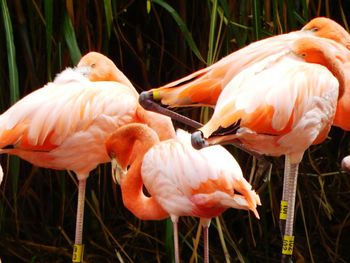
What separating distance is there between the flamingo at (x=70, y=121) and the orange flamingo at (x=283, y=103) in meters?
0.44

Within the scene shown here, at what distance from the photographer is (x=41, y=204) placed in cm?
332

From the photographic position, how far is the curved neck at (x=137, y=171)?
245 cm

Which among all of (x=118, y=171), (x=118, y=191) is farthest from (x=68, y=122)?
(x=118, y=191)

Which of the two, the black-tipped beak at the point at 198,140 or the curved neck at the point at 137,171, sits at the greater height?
the black-tipped beak at the point at 198,140

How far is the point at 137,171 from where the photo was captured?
97.8 inches

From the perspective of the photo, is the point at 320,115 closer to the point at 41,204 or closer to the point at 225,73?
the point at 225,73

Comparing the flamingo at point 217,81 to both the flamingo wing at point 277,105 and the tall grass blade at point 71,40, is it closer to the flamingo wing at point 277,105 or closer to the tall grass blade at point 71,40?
the flamingo wing at point 277,105

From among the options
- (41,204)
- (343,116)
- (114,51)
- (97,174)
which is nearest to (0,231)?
(41,204)

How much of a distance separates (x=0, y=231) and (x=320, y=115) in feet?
5.04

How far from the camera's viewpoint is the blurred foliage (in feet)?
9.89

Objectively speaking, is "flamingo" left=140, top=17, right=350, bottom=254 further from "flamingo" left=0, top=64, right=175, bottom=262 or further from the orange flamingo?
"flamingo" left=0, top=64, right=175, bottom=262

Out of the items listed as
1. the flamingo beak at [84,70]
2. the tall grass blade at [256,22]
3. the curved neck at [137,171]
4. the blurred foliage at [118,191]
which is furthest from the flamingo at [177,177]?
the blurred foliage at [118,191]

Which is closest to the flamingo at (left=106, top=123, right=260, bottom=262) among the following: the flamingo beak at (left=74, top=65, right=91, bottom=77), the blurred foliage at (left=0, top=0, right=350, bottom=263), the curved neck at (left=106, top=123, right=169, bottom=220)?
the curved neck at (left=106, top=123, right=169, bottom=220)

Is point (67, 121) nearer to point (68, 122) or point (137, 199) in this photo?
point (68, 122)
